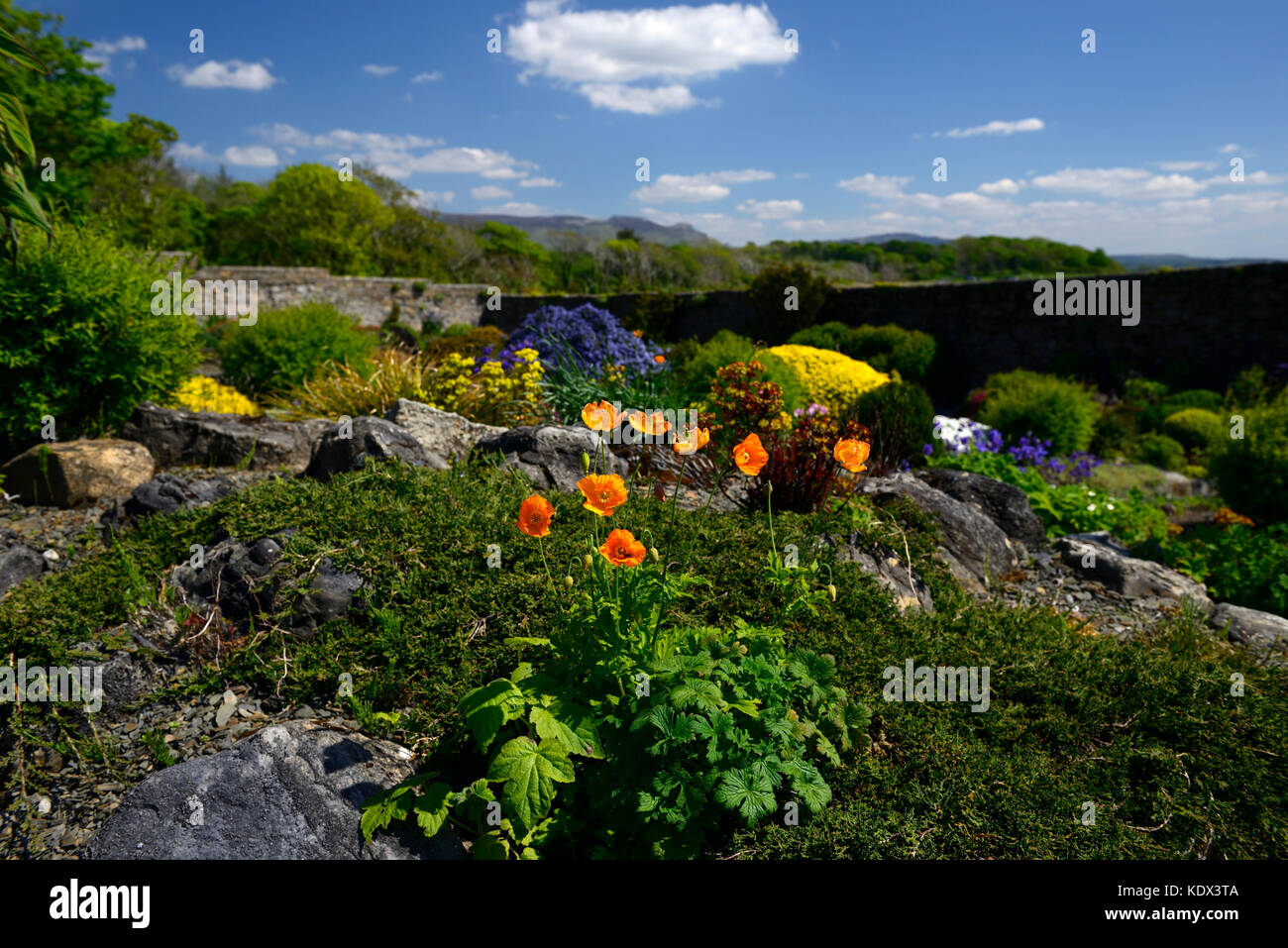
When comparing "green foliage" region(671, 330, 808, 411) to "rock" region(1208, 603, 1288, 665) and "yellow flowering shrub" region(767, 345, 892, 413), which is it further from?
"rock" region(1208, 603, 1288, 665)

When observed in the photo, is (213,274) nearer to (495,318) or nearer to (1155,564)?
(495,318)

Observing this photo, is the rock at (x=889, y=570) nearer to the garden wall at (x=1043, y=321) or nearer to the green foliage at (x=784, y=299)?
the garden wall at (x=1043, y=321)

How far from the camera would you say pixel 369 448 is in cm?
497

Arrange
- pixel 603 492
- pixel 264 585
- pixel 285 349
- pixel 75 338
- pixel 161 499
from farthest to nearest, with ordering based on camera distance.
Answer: pixel 285 349 → pixel 75 338 → pixel 161 499 → pixel 264 585 → pixel 603 492

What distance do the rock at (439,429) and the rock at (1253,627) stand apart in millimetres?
5412

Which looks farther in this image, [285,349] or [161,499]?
[285,349]

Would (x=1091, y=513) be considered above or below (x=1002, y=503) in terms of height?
below

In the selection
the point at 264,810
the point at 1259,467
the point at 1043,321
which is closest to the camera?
the point at 264,810

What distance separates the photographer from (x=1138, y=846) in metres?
2.52

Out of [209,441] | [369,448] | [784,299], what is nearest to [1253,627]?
[369,448]

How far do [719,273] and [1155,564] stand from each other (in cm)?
3631

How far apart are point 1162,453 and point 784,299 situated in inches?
331

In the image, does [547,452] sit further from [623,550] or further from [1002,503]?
[1002,503]

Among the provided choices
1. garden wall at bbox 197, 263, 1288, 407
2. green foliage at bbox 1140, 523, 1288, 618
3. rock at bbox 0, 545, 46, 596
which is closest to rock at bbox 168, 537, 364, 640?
rock at bbox 0, 545, 46, 596
